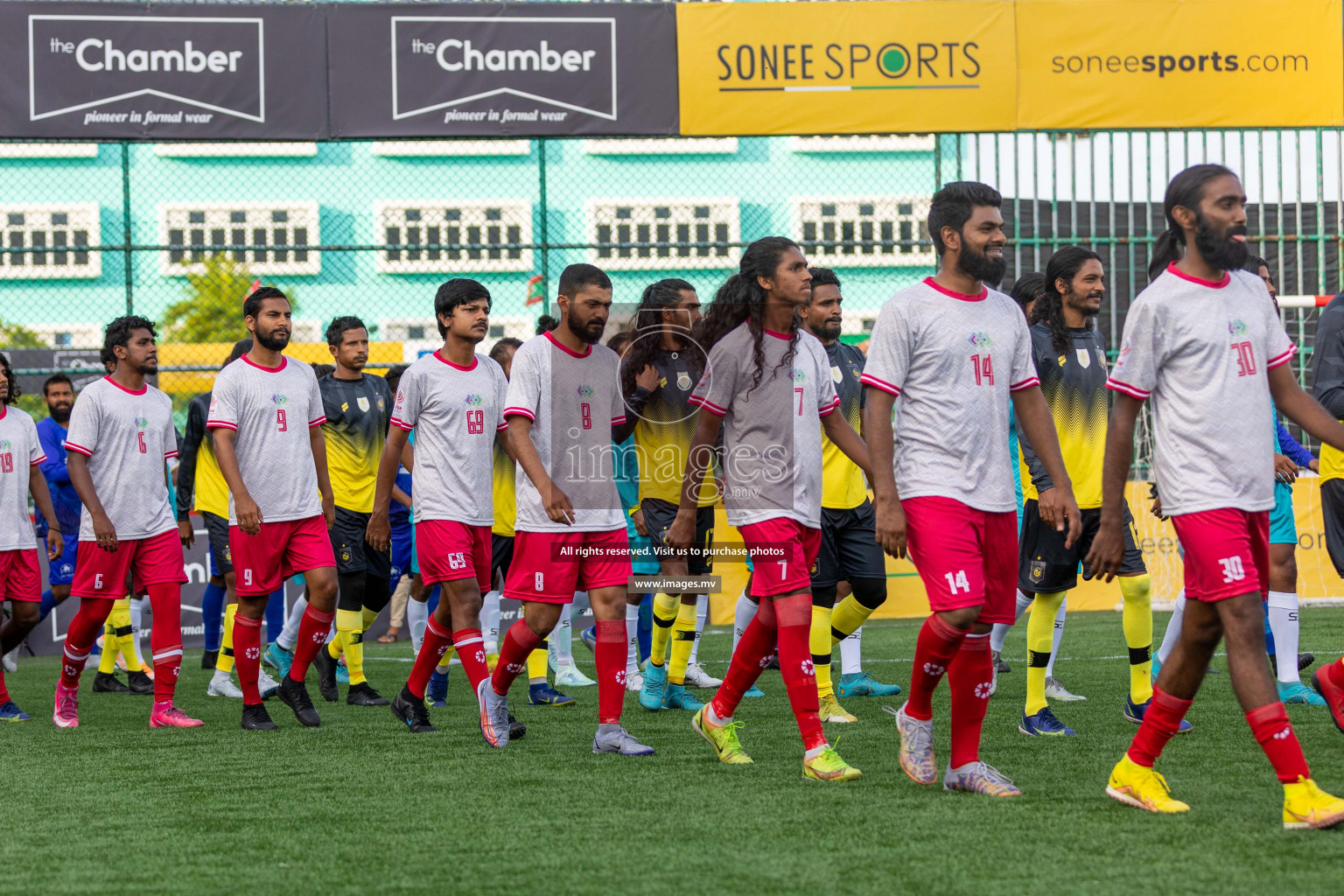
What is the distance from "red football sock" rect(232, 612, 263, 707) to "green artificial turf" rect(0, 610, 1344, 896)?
0.79 ft

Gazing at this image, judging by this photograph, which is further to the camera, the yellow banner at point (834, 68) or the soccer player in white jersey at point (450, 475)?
the yellow banner at point (834, 68)

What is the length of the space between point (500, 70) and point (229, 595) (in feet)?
17.5

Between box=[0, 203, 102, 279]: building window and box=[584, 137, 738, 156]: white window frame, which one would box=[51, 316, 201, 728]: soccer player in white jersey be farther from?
box=[584, 137, 738, 156]: white window frame

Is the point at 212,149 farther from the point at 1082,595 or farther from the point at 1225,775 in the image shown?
the point at 1225,775

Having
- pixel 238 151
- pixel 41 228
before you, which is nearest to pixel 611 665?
pixel 41 228

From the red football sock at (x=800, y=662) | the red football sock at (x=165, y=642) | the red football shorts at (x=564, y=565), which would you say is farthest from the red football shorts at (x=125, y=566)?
the red football sock at (x=800, y=662)

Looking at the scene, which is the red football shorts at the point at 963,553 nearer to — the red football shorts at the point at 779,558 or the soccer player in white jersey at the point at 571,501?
the red football shorts at the point at 779,558

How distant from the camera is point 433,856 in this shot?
4.05 metres

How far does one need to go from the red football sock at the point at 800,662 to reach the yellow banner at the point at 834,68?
800 centimetres

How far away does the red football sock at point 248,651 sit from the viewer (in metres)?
7.05

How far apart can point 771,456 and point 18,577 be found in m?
4.91

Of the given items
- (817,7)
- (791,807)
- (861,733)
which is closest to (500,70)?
(817,7)

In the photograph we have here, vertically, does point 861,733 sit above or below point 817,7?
below

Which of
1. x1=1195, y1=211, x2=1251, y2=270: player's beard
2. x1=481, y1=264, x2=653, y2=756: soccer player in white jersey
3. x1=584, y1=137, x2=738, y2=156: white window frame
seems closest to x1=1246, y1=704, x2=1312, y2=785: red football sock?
x1=1195, y1=211, x2=1251, y2=270: player's beard
